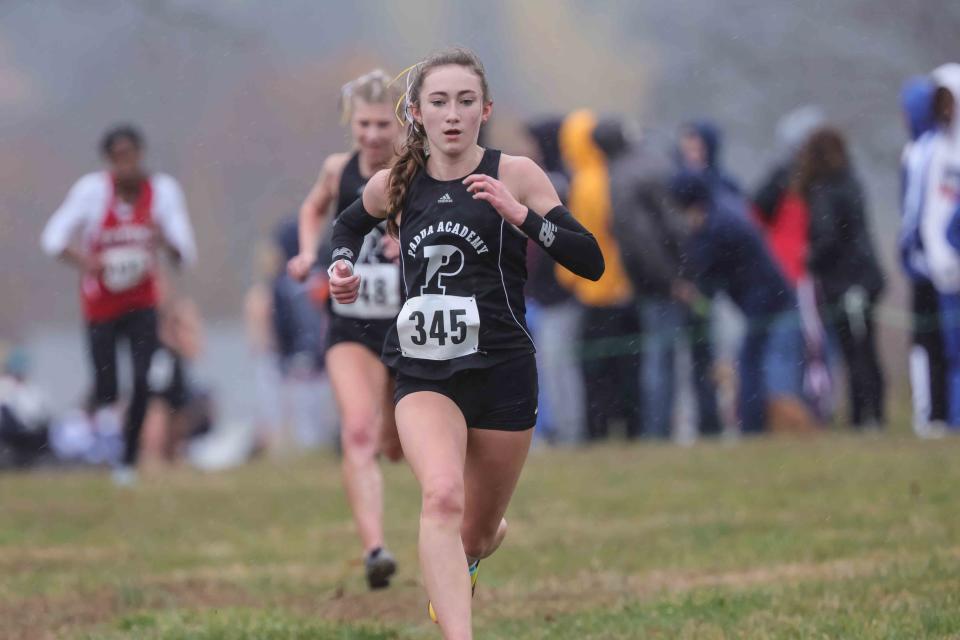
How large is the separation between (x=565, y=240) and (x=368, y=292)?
2423mm

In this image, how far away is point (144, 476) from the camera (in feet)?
45.0

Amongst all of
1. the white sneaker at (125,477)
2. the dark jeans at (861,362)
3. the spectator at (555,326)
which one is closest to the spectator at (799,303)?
the dark jeans at (861,362)

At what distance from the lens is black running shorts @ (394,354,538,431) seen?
5.71 m

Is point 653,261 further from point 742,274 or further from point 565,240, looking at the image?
point 565,240

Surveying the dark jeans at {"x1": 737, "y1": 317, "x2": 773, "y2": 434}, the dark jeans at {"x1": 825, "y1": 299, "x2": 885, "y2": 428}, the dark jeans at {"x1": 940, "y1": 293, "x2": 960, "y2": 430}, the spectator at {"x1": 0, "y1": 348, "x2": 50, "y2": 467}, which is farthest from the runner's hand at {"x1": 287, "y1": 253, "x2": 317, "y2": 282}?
the spectator at {"x1": 0, "y1": 348, "x2": 50, "y2": 467}

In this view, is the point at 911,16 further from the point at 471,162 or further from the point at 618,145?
the point at 471,162

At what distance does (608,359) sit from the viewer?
14352 millimetres

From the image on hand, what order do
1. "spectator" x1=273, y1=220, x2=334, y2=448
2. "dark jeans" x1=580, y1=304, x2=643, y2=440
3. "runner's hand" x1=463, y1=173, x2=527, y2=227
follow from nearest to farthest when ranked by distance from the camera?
"runner's hand" x1=463, y1=173, x2=527, y2=227
"dark jeans" x1=580, y1=304, x2=643, y2=440
"spectator" x1=273, y1=220, x2=334, y2=448

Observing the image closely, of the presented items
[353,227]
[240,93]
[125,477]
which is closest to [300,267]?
[353,227]

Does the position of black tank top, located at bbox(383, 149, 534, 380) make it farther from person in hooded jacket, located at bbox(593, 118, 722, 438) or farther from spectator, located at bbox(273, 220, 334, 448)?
spectator, located at bbox(273, 220, 334, 448)


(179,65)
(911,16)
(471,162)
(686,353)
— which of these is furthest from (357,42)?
(471,162)

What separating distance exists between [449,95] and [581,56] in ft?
51.0

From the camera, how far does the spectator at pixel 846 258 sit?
13664 millimetres

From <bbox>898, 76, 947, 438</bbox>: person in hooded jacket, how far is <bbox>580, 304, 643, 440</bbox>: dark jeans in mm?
2307
